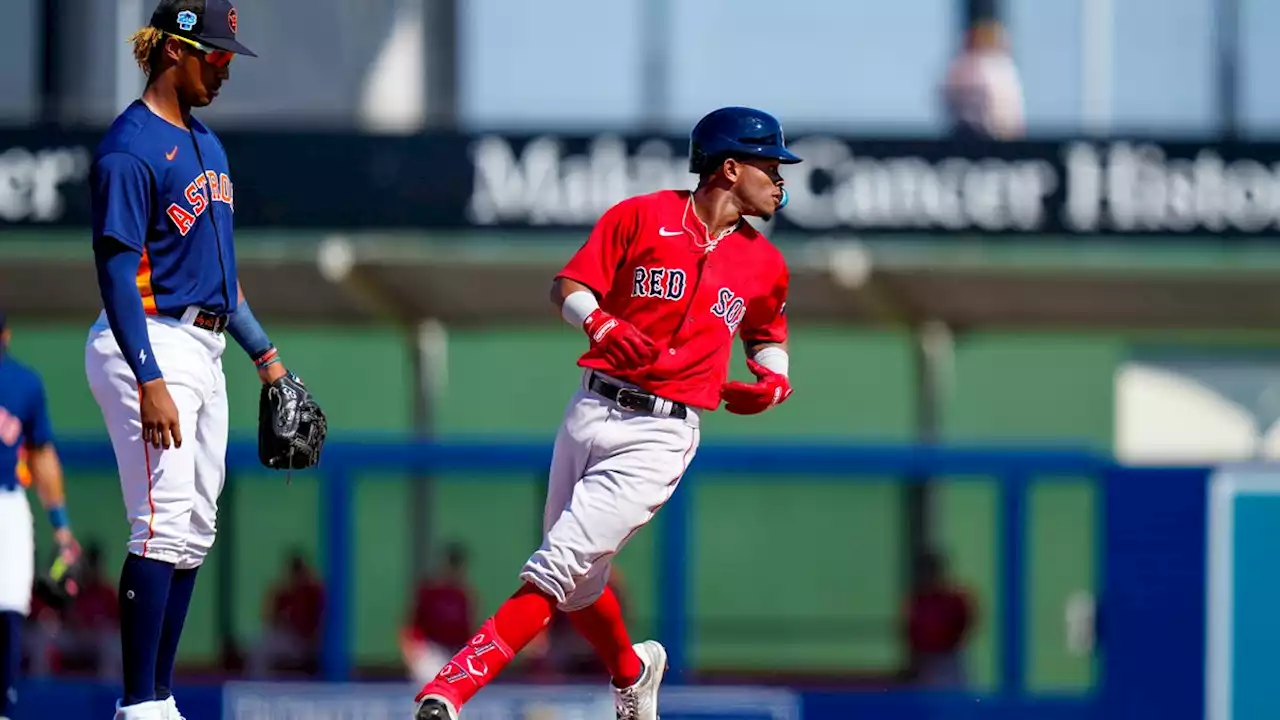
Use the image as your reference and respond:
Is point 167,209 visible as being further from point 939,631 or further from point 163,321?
point 939,631

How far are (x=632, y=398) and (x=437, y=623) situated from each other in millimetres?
4560

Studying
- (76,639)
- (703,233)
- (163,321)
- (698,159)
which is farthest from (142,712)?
(76,639)

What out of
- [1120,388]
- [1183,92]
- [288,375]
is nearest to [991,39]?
[1183,92]

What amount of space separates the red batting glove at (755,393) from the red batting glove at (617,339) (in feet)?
0.91

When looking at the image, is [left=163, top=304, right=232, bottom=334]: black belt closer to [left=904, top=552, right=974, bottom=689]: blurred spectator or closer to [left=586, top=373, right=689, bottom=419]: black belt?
[left=586, top=373, right=689, bottom=419]: black belt

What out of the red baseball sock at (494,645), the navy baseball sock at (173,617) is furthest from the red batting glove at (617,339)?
the navy baseball sock at (173,617)

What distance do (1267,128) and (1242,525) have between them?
5.35 meters

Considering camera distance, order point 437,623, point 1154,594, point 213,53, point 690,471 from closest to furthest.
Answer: point 213,53
point 1154,594
point 690,471
point 437,623

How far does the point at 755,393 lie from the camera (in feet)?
17.0

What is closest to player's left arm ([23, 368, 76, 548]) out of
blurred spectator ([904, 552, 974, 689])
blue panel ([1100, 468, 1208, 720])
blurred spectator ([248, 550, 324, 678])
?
blurred spectator ([248, 550, 324, 678])

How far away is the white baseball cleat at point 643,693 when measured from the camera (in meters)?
5.45

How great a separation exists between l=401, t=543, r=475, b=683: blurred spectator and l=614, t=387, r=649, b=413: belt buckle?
350 cm

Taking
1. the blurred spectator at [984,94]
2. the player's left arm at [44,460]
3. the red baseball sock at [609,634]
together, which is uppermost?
the blurred spectator at [984,94]

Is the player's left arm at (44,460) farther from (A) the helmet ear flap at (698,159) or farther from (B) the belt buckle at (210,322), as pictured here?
(A) the helmet ear flap at (698,159)
